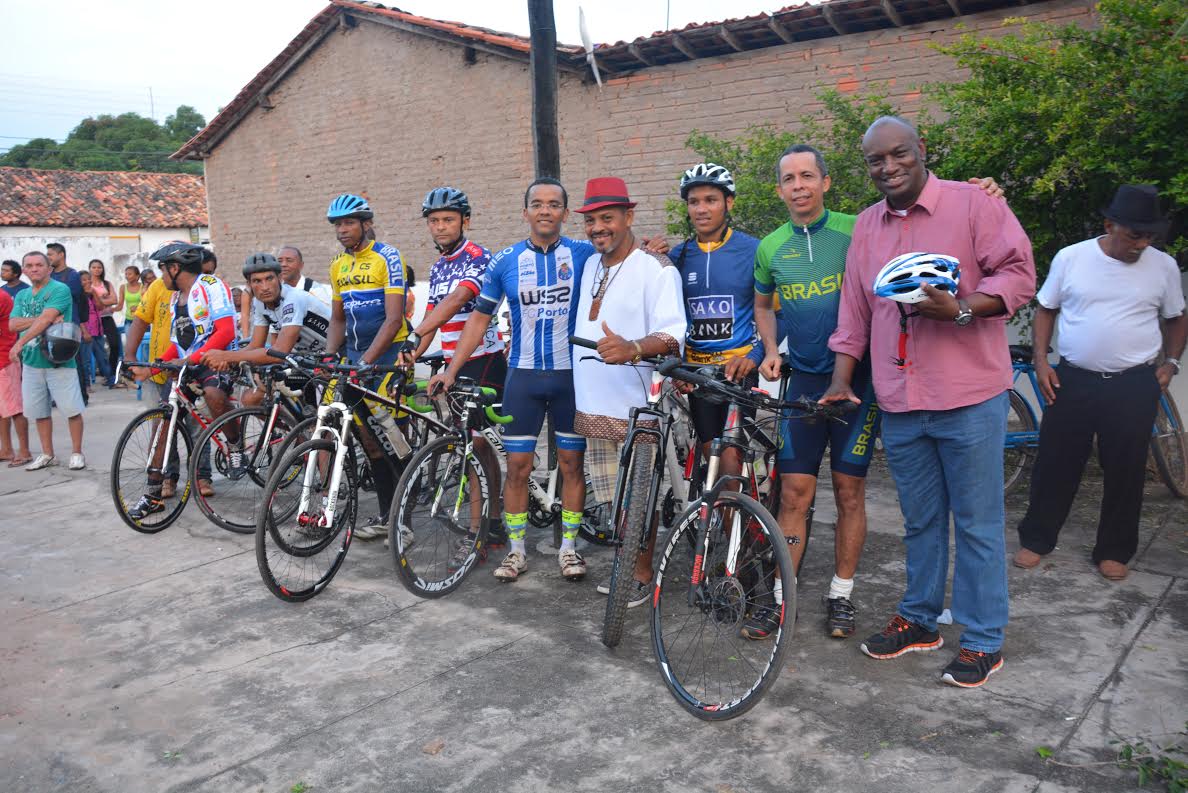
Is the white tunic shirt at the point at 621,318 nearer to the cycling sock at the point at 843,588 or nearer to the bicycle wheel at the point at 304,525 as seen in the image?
the cycling sock at the point at 843,588

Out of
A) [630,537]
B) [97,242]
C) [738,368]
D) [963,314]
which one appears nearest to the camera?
[963,314]

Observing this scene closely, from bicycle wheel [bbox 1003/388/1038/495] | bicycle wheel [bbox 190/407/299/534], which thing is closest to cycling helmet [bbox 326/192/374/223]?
bicycle wheel [bbox 190/407/299/534]

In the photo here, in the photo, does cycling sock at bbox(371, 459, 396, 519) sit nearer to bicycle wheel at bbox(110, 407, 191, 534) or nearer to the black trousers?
bicycle wheel at bbox(110, 407, 191, 534)

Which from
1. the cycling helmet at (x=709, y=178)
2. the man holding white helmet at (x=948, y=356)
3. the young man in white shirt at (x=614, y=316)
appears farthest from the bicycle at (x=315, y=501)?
the man holding white helmet at (x=948, y=356)

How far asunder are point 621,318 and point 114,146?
206ft

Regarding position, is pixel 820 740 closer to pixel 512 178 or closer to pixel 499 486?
pixel 499 486

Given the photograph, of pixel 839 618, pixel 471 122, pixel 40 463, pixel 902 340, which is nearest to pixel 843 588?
pixel 839 618

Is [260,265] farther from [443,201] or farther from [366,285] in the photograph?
[443,201]

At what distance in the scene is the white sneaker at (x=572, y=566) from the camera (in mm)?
5090

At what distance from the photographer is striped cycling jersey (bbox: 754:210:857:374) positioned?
4199 mm

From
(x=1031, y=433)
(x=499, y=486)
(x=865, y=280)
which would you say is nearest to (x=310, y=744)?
(x=499, y=486)

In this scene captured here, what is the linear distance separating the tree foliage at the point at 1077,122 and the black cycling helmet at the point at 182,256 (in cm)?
497

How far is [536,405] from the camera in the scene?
509 centimetres

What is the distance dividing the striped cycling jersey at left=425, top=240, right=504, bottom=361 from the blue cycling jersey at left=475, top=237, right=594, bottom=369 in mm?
575
